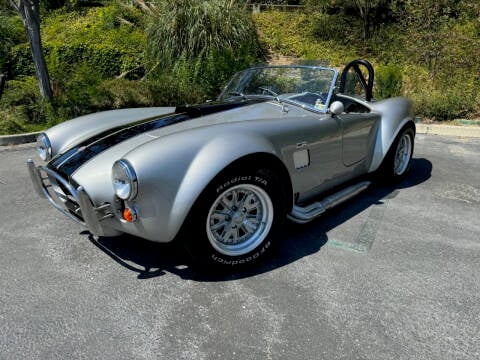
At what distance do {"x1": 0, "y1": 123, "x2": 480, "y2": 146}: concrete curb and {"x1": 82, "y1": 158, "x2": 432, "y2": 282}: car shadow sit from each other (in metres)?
3.95

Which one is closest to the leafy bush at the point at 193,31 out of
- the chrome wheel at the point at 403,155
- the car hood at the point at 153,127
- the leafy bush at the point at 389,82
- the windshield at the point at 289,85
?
the leafy bush at the point at 389,82

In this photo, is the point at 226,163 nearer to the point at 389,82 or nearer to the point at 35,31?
the point at 35,31

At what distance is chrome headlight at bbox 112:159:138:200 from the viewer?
2.16 metres

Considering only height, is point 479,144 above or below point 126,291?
below

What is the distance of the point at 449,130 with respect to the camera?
6.94 meters

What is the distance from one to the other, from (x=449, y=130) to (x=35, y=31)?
7514 millimetres

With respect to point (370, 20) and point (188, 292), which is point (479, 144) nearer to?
point (188, 292)

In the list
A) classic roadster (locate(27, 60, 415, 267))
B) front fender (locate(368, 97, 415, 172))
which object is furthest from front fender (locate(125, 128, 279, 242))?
front fender (locate(368, 97, 415, 172))

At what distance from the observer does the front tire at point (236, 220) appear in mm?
2371

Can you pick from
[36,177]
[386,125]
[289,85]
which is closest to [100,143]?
[36,177]

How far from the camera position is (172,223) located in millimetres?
2277

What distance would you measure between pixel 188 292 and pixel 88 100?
6261 millimetres

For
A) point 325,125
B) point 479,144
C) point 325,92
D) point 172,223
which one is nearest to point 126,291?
point 172,223

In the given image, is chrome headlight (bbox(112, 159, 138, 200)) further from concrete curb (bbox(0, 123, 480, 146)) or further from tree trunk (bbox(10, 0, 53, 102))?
tree trunk (bbox(10, 0, 53, 102))
